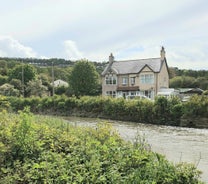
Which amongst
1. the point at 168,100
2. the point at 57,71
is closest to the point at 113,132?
the point at 168,100

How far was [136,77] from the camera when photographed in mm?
43312

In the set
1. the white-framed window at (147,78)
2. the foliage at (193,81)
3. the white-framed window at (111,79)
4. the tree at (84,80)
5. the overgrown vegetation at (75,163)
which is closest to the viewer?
the overgrown vegetation at (75,163)

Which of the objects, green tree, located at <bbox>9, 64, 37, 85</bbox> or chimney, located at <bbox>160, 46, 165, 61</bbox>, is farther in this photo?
green tree, located at <bbox>9, 64, 37, 85</bbox>

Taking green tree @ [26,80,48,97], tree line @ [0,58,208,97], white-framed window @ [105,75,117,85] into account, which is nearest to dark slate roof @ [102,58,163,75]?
white-framed window @ [105,75,117,85]

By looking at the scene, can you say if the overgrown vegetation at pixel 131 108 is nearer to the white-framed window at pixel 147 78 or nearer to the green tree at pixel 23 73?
the white-framed window at pixel 147 78

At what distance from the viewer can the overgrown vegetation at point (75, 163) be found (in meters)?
4.36

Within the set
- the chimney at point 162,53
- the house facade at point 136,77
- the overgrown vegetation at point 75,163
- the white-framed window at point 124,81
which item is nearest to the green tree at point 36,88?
the house facade at point 136,77

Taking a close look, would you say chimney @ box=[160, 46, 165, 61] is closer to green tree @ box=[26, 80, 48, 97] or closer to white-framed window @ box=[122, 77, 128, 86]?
white-framed window @ box=[122, 77, 128, 86]

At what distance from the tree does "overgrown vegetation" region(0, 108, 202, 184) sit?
134 ft

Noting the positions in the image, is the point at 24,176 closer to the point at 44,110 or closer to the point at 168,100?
the point at 168,100

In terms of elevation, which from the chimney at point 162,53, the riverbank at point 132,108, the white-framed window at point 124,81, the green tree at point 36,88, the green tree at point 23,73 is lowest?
the riverbank at point 132,108

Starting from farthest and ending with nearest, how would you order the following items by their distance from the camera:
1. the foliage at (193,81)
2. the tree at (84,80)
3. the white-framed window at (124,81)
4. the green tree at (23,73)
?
the green tree at (23,73) → the foliage at (193,81) → the tree at (84,80) → the white-framed window at (124,81)

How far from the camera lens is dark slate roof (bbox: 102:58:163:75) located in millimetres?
41594

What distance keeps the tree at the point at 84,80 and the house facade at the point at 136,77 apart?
2.02 m
